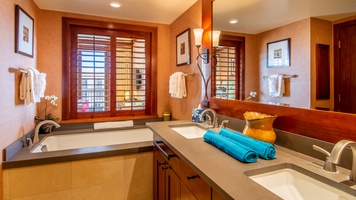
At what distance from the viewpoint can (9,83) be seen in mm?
1887

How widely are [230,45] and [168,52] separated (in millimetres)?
1683

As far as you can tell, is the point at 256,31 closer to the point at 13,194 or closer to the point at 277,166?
the point at 277,166

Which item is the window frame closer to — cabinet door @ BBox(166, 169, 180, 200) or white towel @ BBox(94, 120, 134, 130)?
white towel @ BBox(94, 120, 134, 130)

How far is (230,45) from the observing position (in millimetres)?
1970

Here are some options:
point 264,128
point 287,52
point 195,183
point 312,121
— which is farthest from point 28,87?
point 312,121

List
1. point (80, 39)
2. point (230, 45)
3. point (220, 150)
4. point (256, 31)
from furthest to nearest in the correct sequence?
point (80, 39)
point (230, 45)
point (256, 31)
point (220, 150)

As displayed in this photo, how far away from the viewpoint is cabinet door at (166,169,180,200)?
57.6 inches

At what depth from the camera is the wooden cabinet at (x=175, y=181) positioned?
1.11m

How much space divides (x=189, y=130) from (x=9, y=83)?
1.78m

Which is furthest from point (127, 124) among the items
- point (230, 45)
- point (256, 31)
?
point (256, 31)

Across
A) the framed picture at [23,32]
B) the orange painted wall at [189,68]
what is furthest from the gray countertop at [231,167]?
the framed picture at [23,32]

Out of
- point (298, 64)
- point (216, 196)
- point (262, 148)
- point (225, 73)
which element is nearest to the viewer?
point (216, 196)

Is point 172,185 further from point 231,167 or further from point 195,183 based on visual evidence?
point 231,167

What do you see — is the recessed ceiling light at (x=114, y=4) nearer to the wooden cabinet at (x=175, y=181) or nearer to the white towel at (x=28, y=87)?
the white towel at (x=28, y=87)
